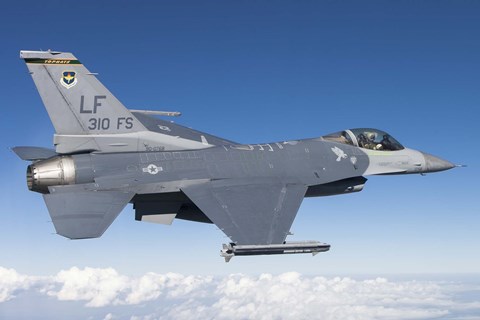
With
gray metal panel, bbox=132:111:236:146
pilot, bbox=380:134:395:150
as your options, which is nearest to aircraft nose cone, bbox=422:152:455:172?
pilot, bbox=380:134:395:150

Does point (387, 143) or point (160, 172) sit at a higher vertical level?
point (387, 143)

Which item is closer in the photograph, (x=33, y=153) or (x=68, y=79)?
(x=68, y=79)

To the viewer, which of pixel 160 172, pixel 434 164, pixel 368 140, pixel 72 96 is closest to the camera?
pixel 72 96

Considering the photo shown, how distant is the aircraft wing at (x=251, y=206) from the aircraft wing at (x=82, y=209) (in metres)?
2.20

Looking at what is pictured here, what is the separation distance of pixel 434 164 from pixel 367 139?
258 cm

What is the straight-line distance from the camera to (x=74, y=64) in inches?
670

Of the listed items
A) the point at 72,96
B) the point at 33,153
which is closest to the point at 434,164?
the point at 72,96

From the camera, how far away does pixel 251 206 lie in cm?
1647

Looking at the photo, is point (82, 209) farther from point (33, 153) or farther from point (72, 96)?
point (33, 153)

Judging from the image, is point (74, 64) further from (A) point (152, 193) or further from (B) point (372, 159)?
(B) point (372, 159)

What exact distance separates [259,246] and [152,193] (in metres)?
4.12

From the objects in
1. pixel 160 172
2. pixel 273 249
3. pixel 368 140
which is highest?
pixel 368 140

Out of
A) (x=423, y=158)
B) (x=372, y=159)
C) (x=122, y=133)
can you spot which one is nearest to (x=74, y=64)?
(x=122, y=133)

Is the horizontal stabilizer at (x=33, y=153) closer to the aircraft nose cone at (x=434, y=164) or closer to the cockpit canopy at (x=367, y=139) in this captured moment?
the cockpit canopy at (x=367, y=139)
